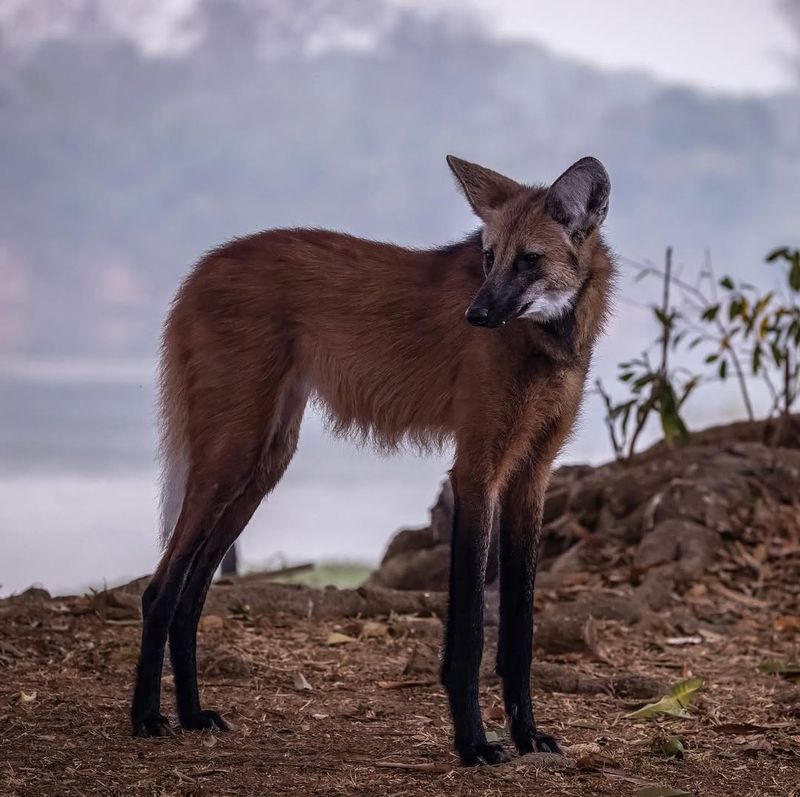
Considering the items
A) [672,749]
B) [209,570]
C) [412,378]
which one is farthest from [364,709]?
[412,378]

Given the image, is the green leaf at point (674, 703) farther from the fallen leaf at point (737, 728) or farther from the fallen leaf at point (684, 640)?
the fallen leaf at point (684, 640)

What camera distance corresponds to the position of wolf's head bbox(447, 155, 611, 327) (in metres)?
2.86

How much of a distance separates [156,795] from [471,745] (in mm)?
793

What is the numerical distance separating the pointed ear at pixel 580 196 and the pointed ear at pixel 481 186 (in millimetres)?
192

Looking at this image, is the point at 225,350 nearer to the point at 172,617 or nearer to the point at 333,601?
the point at 172,617

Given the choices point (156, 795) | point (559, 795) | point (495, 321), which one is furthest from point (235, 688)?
point (495, 321)

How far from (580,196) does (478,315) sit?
45 centimetres

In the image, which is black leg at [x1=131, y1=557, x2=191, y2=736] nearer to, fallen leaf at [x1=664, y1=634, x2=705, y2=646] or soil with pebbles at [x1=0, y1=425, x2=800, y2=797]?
soil with pebbles at [x1=0, y1=425, x2=800, y2=797]

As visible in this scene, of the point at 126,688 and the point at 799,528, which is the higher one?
the point at 799,528

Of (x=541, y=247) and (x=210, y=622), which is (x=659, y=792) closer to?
(x=541, y=247)

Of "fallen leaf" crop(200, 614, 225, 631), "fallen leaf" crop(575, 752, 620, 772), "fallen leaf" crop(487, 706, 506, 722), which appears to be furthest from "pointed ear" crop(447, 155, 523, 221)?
"fallen leaf" crop(200, 614, 225, 631)

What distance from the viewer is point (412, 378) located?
132 inches

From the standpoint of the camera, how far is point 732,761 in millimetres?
3137

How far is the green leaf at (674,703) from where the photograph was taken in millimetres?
3625
